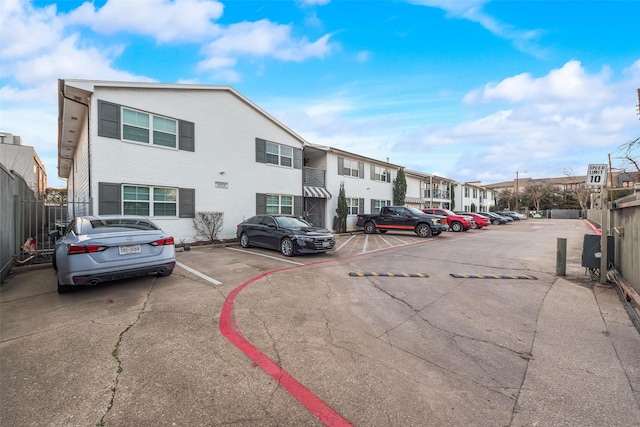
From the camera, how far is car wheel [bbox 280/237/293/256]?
960 centimetres

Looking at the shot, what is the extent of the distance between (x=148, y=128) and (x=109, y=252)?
7.81 meters

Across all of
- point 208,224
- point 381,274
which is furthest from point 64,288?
point 208,224

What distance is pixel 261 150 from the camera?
49.5ft

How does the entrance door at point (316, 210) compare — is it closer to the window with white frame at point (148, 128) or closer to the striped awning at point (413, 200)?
the window with white frame at point (148, 128)

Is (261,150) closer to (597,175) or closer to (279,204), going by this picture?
(279,204)

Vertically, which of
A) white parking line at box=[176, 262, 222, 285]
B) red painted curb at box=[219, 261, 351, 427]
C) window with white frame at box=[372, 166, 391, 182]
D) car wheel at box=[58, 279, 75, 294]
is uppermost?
window with white frame at box=[372, 166, 391, 182]

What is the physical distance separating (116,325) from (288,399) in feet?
9.68

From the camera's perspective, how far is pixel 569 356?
3.51 m

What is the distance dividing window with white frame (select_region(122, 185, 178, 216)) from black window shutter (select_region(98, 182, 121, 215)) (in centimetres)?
26

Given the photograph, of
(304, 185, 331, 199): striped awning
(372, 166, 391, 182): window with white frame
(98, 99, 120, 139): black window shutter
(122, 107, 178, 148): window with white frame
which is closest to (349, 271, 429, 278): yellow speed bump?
(122, 107, 178, 148): window with white frame

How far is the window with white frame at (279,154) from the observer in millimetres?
15687

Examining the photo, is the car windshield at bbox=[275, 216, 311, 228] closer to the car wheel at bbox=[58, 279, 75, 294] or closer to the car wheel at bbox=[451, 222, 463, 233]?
the car wheel at bbox=[58, 279, 75, 294]

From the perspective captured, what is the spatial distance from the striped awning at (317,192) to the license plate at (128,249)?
12498 mm

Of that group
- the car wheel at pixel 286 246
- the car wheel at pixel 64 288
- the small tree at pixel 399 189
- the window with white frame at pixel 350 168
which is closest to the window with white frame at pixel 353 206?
the window with white frame at pixel 350 168
